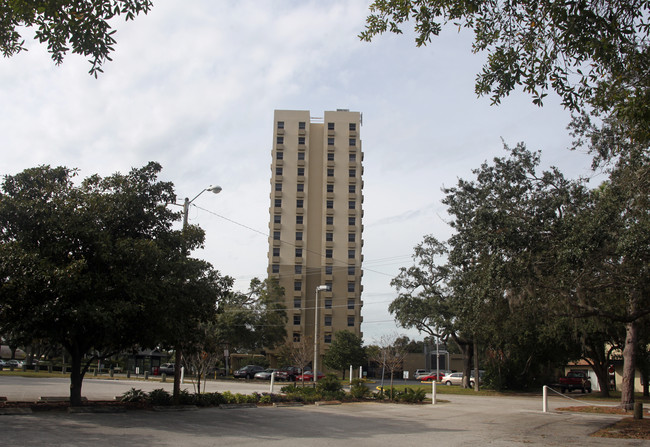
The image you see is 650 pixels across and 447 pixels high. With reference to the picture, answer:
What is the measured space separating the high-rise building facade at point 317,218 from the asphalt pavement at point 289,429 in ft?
225

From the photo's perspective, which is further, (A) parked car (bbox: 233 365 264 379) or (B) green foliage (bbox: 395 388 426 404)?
(A) parked car (bbox: 233 365 264 379)

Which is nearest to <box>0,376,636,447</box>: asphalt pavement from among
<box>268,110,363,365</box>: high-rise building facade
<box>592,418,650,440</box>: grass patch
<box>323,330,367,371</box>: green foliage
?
<box>592,418,650,440</box>: grass patch

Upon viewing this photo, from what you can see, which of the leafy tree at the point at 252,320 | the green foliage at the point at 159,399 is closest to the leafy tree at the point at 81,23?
the green foliage at the point at 159,399

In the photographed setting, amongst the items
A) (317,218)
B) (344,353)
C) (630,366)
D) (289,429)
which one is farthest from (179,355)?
(317,218)

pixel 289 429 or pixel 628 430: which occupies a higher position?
pixel 289 429

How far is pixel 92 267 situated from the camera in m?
16.0

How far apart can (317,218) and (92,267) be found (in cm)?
7772

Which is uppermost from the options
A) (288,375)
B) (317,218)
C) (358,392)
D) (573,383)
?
(317,218)

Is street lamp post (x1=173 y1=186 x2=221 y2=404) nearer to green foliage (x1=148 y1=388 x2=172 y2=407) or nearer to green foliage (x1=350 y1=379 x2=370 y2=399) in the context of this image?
green foliage (x1=148 y1=388 x2=172 y2=407)

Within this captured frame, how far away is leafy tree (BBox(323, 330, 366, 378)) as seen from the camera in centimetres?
7644

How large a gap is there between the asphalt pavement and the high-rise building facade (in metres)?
68.6

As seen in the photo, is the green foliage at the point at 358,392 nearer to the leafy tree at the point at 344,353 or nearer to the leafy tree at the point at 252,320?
the leafy tree at the point at 252,320

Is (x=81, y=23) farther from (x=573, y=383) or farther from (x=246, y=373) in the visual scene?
(x=246, y=373)

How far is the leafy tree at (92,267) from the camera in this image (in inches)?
576
